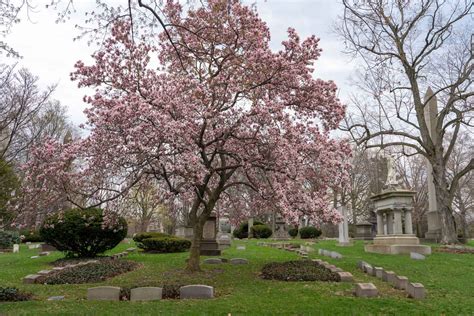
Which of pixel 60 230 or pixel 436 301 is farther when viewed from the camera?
pixel 60 230

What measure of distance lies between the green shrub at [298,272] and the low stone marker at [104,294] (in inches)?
171

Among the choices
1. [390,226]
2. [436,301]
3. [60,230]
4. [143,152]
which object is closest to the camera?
[436,301]

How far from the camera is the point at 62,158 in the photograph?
10.9m

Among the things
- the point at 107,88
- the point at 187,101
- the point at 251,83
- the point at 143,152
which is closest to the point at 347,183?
the point at 251,83

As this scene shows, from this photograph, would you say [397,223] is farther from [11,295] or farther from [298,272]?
[11,295]

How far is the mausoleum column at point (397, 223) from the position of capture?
62.9 feet

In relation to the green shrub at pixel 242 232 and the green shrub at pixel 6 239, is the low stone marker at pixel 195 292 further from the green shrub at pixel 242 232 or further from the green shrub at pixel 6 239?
the green shrub at pixel 242 232

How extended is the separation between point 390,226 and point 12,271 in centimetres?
1703

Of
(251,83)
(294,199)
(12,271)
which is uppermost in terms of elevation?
(251,83)

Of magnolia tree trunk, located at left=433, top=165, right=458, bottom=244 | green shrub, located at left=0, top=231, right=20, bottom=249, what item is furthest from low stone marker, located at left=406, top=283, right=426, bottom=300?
green shrub, located at left=0, top=231, right=20, bottom=249

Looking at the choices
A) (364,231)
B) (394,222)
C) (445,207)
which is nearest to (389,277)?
(394,222)

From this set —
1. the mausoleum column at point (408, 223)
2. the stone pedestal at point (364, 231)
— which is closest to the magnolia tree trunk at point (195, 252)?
the mausoleum column at point (408, 223)

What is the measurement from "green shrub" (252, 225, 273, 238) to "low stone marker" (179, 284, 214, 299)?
31522 mm

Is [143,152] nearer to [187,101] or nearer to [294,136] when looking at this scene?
[187,101]
